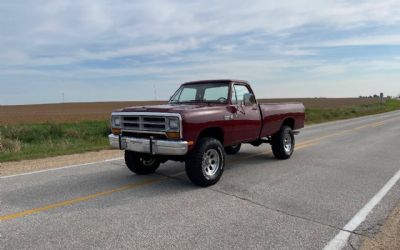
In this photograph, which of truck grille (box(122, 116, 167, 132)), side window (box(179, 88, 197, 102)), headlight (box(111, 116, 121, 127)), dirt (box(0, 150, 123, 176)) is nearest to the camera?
truck grille (box(122, 116, 167, 132))

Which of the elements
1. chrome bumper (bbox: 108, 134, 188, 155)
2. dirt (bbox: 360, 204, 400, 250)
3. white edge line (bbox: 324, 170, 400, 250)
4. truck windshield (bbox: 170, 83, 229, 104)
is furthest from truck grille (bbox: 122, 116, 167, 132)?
dirt (bbox: 360, 204, 400, 250)

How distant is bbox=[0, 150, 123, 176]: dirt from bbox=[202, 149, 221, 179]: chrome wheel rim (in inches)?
161

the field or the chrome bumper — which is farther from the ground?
the chrome bumper

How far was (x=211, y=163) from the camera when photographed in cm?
746

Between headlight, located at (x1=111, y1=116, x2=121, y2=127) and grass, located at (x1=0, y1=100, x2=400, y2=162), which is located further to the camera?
grass, located at (x1=0, y1=100, x2=400, y2=162)

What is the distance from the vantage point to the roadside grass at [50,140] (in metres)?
12.3

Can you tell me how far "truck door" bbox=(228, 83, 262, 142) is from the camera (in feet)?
27.2

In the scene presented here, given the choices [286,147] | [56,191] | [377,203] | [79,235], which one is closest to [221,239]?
[79,235]

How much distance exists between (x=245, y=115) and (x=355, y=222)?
3711mm

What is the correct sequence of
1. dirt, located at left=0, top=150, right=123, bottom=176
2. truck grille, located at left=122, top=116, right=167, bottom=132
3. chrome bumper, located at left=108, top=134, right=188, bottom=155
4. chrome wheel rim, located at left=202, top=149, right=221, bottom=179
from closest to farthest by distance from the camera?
chrome bumper, located at left=108, top=134, right=188, bottom=155, truck grille, located at left=122, top=116, right=167, bottom=132, chrome wheel rim, located at left=202, top=149, right=221, bottom=179, dirt, located at left=0, top=150, right=123, bottom=176

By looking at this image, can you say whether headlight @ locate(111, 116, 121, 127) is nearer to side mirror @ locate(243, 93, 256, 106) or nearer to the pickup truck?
the pickup truck

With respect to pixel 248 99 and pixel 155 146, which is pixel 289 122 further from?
pixel 155 146

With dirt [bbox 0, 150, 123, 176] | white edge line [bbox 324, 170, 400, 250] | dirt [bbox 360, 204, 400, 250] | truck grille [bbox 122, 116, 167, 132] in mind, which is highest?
truck grille [bbox 122, 116, 167, 132]

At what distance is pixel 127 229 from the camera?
16.3ft
